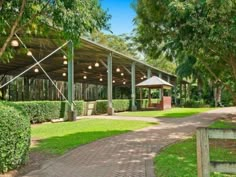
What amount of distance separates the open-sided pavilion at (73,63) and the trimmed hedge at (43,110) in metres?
0.83

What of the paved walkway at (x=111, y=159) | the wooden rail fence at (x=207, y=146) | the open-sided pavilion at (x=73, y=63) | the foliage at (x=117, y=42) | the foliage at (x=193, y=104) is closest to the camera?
the wooden rail fence at (x=207, y=146)

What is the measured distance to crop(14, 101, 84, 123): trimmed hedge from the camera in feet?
61.2

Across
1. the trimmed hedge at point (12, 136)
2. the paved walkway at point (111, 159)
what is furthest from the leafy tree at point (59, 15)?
the paved walkway at point (111, 159)

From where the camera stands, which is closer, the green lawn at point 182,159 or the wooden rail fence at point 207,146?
the wooden rail fence at point 207,146

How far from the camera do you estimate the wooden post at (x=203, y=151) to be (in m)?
4.48

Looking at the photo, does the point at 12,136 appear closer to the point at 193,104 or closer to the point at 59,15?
the point at 59,15

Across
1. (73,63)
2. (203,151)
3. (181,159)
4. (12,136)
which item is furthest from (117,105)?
(203,151)

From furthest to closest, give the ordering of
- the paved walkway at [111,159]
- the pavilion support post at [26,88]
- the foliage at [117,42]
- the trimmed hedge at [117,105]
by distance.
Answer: the foliage at [117,42]
the pavilion support post at [26,88]
the trimmed hedge at [117,105]
the paved walkway at [111,159]

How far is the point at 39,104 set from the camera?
19.6m

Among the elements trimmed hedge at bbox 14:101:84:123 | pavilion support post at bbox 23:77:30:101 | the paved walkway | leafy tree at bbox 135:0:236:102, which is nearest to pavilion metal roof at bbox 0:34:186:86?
pavilion support post at bbox 23:77:30:101

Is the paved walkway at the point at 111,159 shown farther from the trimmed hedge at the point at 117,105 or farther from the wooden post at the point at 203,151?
the trimmed hedge at the point at 117,105

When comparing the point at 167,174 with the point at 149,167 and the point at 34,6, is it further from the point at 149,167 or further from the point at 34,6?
the point at 34,6

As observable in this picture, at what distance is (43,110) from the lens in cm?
1986

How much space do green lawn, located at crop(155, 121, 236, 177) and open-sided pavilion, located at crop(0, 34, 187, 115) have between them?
19.0 ft
